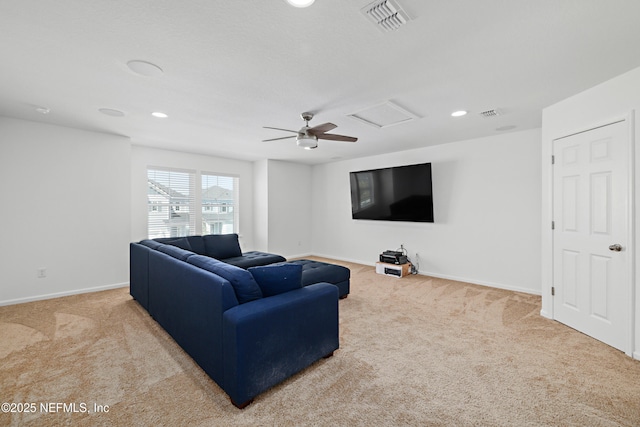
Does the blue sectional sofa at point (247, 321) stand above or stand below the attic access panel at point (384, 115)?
below

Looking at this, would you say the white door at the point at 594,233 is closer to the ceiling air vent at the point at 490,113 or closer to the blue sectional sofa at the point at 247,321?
the ceiling air vent at the point at 490,113

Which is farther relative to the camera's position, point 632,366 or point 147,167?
point 147,167

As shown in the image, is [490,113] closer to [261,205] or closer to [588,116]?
[588,116]

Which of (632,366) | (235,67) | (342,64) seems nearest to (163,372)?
(235,67)

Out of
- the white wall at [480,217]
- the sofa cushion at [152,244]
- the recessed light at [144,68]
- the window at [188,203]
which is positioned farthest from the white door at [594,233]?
the window at [188,203]

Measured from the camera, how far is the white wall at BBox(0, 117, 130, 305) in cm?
376

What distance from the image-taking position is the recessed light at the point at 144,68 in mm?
2287

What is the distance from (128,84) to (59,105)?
4.32 feet

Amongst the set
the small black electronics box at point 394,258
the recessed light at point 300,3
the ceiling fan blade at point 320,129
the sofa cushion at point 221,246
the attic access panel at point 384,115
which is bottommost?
the small black electronics box at point 394,258

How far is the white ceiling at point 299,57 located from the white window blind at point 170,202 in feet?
6.13

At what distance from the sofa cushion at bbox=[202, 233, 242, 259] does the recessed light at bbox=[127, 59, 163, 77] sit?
9.72 ft

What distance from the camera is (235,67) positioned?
2.36m

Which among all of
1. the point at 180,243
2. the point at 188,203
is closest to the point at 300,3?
the point at 180,243

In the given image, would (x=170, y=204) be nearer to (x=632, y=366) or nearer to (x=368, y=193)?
(x=368, y=193)
